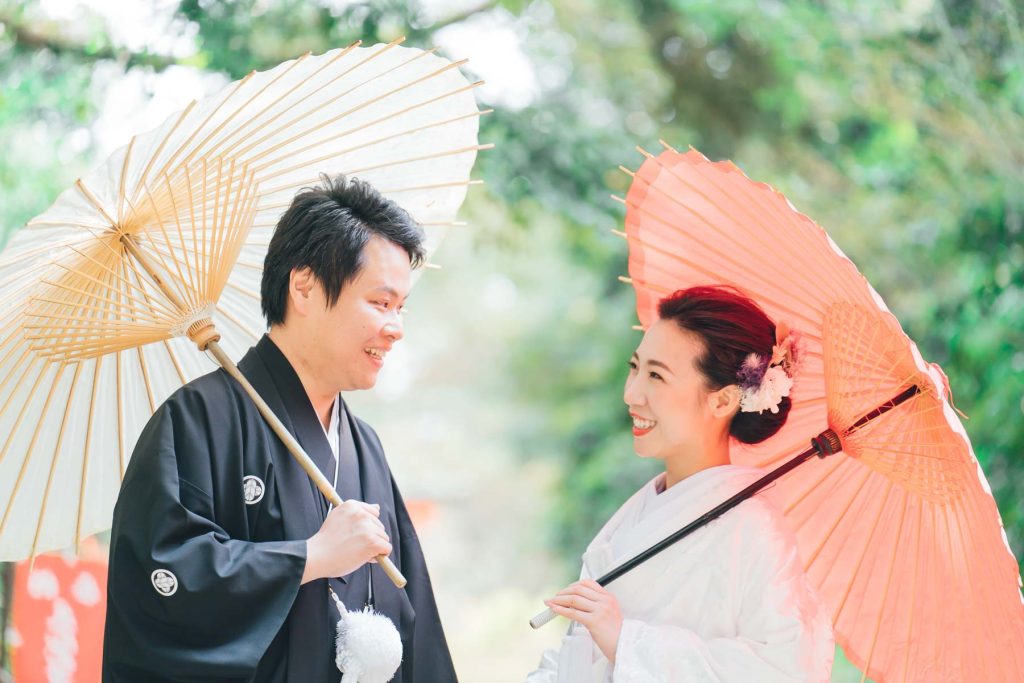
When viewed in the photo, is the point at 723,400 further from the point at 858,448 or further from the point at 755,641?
the point at 755,641

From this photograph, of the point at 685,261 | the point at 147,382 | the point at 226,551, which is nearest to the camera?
the point at 226,551

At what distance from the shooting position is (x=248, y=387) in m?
2.43

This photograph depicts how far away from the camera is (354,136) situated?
282cm

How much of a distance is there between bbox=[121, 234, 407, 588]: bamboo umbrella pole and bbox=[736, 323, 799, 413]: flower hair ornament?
3.07ft

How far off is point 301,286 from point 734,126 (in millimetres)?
7456

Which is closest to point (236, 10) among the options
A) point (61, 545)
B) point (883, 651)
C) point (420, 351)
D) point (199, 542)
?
point (61, 545)

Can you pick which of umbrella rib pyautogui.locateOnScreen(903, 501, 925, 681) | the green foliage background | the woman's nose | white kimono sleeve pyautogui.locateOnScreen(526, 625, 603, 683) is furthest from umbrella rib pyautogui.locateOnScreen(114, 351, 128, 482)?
the green foliage background

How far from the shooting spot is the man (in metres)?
2.19

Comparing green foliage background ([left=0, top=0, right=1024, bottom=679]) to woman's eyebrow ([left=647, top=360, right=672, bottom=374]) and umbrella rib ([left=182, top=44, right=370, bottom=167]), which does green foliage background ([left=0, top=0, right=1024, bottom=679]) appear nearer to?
woman's eyebrow ([left=647, top=360, right=672, bottom=374])

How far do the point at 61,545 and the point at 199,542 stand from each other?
910 millimetres

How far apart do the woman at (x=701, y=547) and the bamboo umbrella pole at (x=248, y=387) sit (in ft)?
1.37

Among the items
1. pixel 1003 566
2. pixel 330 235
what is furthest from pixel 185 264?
pixel 1003 566

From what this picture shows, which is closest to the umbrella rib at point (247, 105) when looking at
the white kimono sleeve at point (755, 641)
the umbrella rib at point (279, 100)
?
the umbrella rib at point (279, 100)

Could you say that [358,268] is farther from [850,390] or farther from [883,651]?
[883,651]
